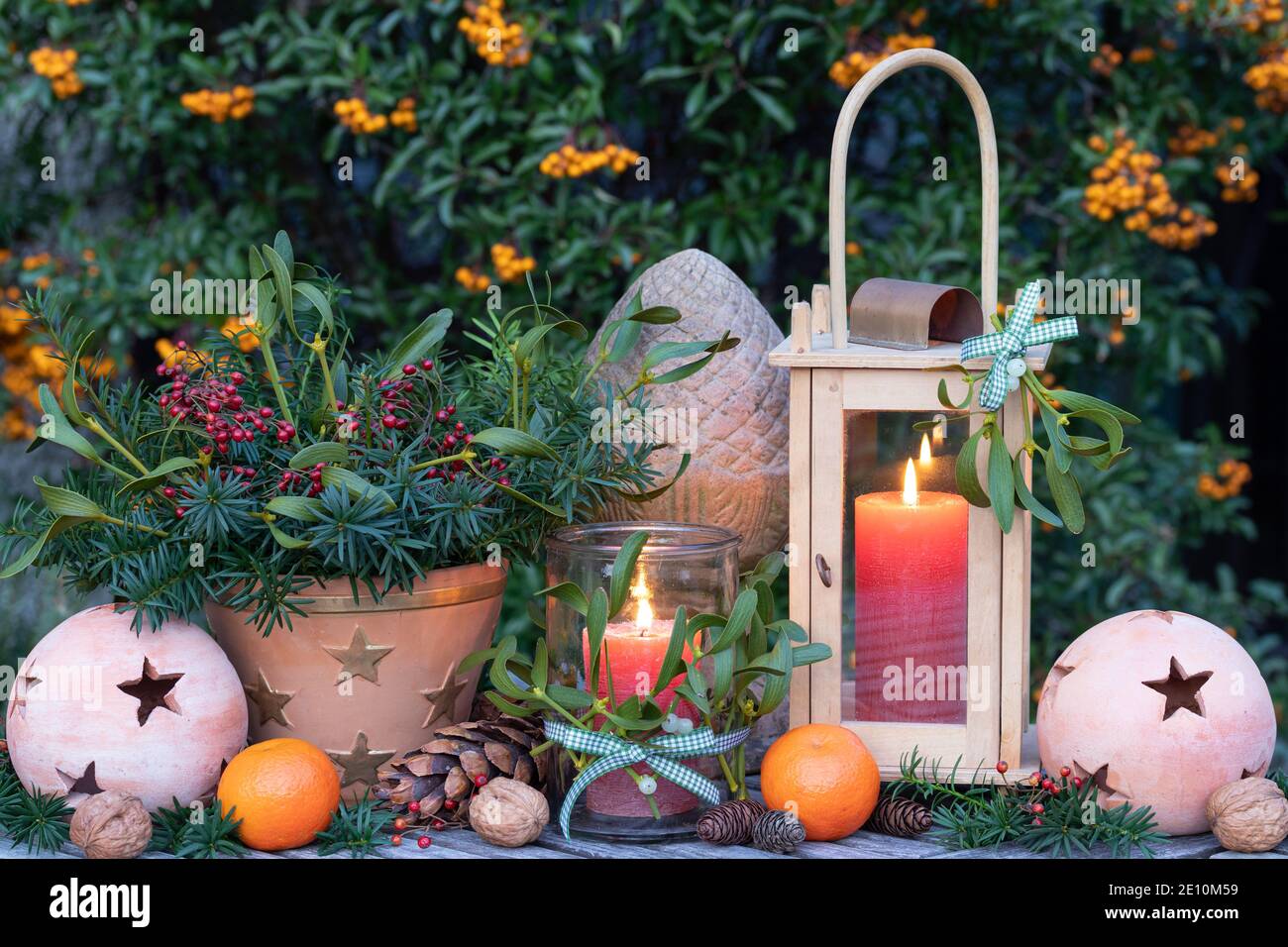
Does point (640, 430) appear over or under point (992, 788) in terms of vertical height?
over

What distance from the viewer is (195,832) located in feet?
3.47

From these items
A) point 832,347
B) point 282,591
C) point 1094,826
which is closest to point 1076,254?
point 832,347

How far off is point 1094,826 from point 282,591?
64cm

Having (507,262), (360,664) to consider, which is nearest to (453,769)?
(360,664)

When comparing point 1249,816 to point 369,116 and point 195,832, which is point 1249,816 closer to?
point 195,832

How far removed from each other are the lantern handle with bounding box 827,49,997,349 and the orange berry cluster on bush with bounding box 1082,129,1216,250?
1.13 meters

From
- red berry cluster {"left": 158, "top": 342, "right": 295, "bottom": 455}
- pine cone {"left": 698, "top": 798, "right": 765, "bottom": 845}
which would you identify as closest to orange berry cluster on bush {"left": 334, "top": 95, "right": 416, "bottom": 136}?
red berry cluster {"left": 158, "top": 342, "right": 295, "bottom": 455}

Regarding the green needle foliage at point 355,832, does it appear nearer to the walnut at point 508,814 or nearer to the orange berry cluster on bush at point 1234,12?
the walnut at point 508,814

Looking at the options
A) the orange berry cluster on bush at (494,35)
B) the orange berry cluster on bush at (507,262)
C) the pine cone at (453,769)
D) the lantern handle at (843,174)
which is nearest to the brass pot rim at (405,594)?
the pine cone at (453,769)

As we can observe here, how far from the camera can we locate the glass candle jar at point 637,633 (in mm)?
1106

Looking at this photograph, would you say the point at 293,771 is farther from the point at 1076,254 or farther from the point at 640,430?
the point at 1076,254

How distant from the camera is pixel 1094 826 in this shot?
107cm

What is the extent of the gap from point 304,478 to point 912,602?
20.0 inches

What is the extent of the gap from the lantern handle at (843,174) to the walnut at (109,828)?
2.20ft
